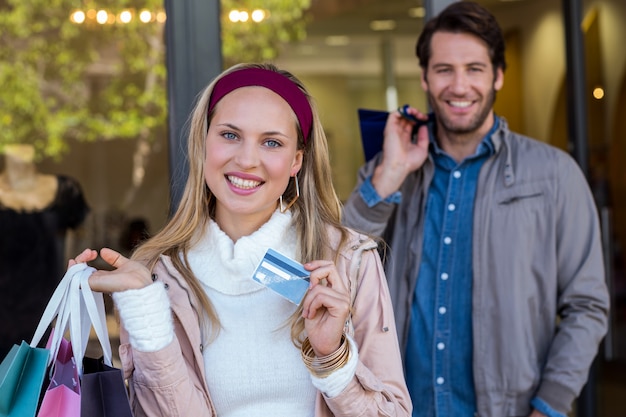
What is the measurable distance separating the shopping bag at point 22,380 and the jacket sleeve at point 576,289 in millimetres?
1491

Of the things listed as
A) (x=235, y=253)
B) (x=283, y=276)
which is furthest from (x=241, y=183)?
(x=283, y=276)

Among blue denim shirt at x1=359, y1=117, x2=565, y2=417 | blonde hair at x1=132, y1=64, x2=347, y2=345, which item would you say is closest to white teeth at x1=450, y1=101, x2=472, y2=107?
blue denim shirt at x1=359, y1=117, x2=565, y2=417

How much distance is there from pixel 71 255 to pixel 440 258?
340 cm

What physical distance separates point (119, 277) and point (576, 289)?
1427 millimetres

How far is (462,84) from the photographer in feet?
8.86

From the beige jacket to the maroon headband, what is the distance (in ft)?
1.04

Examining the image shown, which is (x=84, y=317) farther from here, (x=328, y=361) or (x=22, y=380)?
(x=328, y=361)

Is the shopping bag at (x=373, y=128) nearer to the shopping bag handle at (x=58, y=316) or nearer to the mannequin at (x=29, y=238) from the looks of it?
the shopping bag handle at (x=58, y=316)

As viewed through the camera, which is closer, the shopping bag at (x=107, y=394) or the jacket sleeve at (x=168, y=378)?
the shopping bag at (x=107, y=394)

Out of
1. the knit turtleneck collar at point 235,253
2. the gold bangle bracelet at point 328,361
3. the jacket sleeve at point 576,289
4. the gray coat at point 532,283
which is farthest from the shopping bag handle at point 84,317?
the jacket sleeve at point 576,289

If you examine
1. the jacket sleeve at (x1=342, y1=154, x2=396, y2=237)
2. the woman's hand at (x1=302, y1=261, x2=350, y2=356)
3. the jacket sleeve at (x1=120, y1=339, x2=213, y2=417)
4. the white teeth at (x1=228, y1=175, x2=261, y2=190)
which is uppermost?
the white teeth at (x1=228, y1=175, x2=261, y2=190)

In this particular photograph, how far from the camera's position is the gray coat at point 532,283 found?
104 inches

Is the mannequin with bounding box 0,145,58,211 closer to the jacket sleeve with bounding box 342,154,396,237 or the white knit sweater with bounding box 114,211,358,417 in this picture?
the jacket sleeve with bounding box 342,154,396,237

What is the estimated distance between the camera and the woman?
1.82 m
